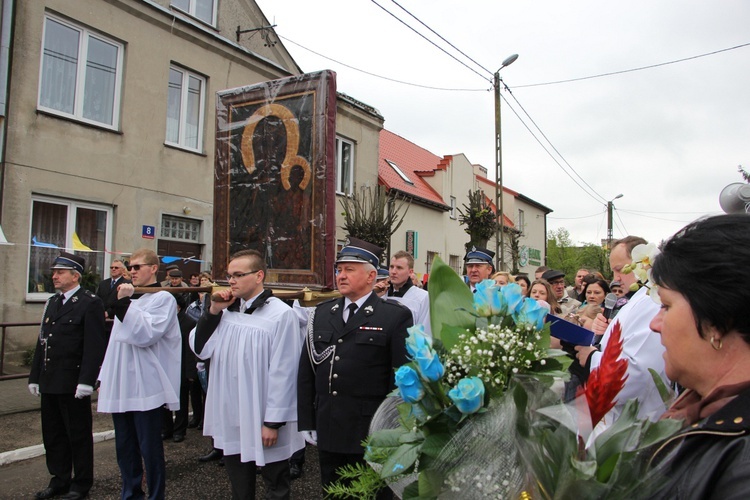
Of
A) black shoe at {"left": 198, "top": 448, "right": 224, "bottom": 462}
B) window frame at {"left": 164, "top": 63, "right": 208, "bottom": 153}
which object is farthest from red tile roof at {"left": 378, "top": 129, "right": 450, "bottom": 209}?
black shoe at {"left": 198, "top": 448, "right": 224, "bottom": 462}

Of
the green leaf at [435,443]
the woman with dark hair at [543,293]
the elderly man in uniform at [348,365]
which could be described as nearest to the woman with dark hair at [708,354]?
the green leaf at [435,443]

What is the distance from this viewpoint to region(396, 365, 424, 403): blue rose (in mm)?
1428

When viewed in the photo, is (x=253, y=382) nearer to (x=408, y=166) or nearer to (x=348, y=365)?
(x=348, y=365)

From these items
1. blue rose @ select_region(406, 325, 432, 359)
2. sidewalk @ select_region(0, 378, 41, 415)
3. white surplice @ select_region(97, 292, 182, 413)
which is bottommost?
sidewalk @ select_region(0, 378, 41, 415)

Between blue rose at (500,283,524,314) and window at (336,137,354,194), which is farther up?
window at (336,137,354,194)

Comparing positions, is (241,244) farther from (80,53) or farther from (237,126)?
(80,53)

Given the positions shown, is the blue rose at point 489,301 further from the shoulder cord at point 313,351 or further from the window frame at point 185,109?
the window frame at point 185,109

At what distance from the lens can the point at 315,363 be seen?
3730mm

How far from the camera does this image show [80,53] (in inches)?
420

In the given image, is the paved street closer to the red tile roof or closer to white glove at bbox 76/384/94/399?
white glove at bbox 76/384/94/399

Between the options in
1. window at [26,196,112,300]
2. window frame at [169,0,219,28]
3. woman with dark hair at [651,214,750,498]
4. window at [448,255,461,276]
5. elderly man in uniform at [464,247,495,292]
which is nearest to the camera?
woman with dark hair at [651,214,750,498]

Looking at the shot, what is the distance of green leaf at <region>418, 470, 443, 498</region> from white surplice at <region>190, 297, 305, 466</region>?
2658mm

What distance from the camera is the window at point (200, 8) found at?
42.9 ft

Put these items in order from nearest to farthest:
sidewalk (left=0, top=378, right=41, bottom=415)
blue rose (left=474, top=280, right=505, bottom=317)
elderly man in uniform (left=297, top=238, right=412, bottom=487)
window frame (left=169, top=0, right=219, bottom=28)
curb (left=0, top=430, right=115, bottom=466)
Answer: blue rose (left=474, top=280, right=505, bottom=317), elderly man in uniform (left=297, top=238, right=412, bottom=487), curb (left=0, top=430, right=115, bottom=466), sidewalk (left=0, top=378, right=41, bottom=415), window frame (left=169, top=0, right=219, bottom=28)
